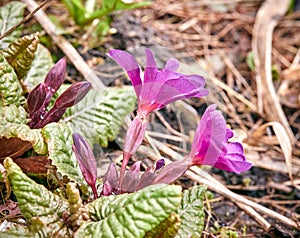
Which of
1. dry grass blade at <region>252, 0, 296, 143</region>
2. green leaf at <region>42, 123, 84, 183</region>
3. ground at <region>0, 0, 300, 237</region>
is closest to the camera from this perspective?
green leaf at <region>42, 123, 84, 183</region>

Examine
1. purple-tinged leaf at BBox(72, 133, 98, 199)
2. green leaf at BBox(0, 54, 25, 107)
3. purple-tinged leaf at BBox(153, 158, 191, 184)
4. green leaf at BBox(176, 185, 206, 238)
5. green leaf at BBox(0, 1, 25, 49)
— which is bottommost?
green leaf at BBox(176, 185, 206, 238)

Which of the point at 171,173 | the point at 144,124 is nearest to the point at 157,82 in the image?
the point at 144,124

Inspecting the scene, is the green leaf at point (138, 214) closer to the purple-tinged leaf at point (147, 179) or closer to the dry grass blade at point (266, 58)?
the purple-tinged leaf at point (147, 179)

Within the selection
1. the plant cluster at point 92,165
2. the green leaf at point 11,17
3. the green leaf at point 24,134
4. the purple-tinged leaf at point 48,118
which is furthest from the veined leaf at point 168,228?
the green leaf at point 11,17

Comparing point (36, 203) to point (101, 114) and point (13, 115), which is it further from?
point (101, 114)

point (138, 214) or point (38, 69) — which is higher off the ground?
point (38, 69)

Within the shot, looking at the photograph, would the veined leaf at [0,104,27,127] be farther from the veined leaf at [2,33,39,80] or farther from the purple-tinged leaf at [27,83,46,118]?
the veined leaf at [2,33,39,80]

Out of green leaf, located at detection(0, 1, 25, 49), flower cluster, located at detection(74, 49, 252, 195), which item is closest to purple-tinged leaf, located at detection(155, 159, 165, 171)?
flower cluster, located at detection(74, 49, 252, 195)
